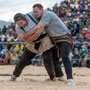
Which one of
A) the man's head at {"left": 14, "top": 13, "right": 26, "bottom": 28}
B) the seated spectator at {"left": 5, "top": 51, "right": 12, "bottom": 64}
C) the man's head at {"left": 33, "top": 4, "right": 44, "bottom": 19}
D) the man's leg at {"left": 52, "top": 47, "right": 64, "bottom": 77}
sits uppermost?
the man's head at {"left": 33, "top": 4, "right": 44, "bottom": 19}

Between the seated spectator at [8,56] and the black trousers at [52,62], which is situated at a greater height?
the black trousers at [52,62]

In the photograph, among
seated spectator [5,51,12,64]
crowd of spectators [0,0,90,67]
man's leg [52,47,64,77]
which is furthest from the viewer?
seated spectator [5,51,12,64]

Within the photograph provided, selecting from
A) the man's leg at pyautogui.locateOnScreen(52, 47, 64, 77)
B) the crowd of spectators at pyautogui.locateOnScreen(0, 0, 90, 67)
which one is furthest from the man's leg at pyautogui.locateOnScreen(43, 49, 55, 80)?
the crowd of spectators at pyautogui.locateOnScreen(0, 0, 90, 67)

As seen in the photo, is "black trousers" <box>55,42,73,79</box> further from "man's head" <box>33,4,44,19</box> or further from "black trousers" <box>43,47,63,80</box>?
"man's head" <box>33,4,44,19</box>

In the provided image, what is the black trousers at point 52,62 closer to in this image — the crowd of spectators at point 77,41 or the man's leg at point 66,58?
the man's leg at point 66,58

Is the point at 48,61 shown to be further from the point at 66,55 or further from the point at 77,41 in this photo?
the point at 77,41

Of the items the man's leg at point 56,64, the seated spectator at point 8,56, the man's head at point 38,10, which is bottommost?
the seated spectator at point 8,56

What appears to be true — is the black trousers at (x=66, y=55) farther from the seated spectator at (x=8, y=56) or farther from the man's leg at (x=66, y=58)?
the seated spectator at (x=8, y=56)

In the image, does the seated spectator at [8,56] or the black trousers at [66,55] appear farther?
the seated spectator at [8,56]

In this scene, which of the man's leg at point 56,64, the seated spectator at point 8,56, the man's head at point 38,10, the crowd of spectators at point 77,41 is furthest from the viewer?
the seated spectator at point 8,56

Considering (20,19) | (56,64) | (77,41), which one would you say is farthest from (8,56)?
(20,19)

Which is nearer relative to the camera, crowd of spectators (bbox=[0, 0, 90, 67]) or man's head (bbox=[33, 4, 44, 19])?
man's head (bbox=[33, 4, 44, 19])

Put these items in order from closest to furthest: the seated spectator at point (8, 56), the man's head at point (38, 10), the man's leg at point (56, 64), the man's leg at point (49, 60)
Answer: the man's head at point (38, 10), the man's leg at point (49, 60), the man's leg at point (56, 64), the seated spectator at point (8, 56)

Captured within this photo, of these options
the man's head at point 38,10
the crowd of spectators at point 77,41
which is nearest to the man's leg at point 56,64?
the man's head at point 38,10
